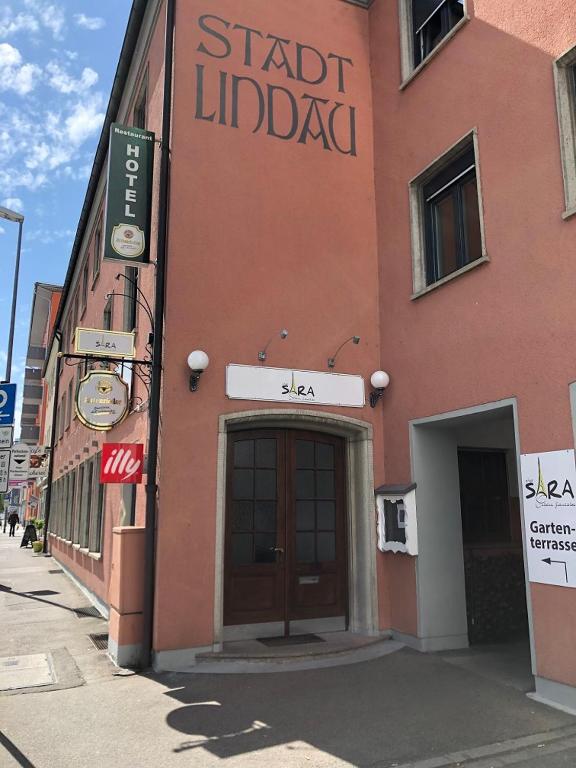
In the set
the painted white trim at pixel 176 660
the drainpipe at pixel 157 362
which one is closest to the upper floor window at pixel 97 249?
the drainpipe at pixel 157 362

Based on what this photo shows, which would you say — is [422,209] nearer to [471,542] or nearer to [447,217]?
[447,217]

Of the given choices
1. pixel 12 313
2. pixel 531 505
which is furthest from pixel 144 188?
pixel 12 313

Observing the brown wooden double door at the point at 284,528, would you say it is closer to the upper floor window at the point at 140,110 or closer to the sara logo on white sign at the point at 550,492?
the sara logo on white sign at the point at 550,492

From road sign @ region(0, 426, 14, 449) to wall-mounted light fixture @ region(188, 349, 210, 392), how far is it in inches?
168

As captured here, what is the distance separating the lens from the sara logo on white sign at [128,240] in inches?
325

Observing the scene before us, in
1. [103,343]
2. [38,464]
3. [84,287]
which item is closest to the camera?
[103,343]

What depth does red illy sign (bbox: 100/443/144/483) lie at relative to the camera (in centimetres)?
779

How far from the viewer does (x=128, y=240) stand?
8.34 m

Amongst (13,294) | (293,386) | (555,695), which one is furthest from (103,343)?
(13,294)

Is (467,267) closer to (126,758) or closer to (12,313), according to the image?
(126,758)

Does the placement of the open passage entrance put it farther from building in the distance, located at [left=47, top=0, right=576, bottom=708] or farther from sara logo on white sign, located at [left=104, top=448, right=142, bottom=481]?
sara logo on white sign, located at [left=104, top=448, right=142, bottom=481]

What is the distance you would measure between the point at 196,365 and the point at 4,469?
16.1 ft

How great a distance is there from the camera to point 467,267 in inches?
291

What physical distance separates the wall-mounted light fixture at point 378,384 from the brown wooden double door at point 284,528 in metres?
0.84
